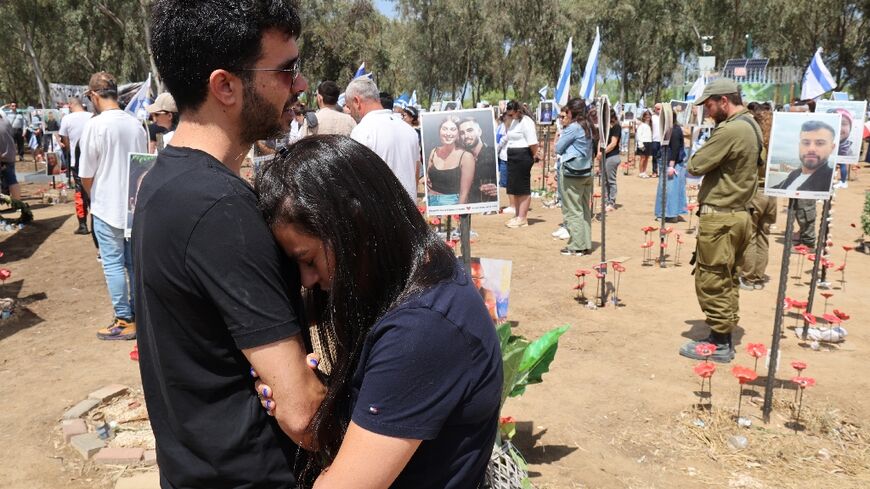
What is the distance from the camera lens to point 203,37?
1255mm

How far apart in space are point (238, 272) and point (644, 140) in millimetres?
16205

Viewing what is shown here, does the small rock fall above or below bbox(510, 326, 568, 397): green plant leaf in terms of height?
below

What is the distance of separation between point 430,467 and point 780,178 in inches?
164

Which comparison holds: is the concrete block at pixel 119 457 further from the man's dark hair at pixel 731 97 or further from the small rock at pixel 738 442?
the man's dark hair at pixel 731 97

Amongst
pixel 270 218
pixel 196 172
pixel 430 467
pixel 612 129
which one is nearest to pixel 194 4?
pixel 196 172

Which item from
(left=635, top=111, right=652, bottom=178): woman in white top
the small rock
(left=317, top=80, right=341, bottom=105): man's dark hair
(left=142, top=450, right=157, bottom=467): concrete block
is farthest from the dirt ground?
(left=635, top=111, right=652, bottom=178): woman in white top

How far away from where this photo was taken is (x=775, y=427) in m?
4.07

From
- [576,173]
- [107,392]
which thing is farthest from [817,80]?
[107,392]

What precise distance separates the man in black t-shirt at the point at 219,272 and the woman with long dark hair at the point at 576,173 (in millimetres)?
6940

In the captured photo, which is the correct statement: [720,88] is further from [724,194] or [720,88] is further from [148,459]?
[148,459]

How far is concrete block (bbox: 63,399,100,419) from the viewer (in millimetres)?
4125

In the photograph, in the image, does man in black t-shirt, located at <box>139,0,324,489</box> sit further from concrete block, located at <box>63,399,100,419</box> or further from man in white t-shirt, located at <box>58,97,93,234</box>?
man in white t-shirt, located at <box>58,97,93,234</box>

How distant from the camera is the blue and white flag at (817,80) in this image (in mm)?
11266

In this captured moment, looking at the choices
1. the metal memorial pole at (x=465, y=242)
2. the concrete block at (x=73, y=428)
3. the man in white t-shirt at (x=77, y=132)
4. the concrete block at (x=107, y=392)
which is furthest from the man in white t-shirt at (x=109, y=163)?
the man in white t-shirt at (x=77, y=132)
